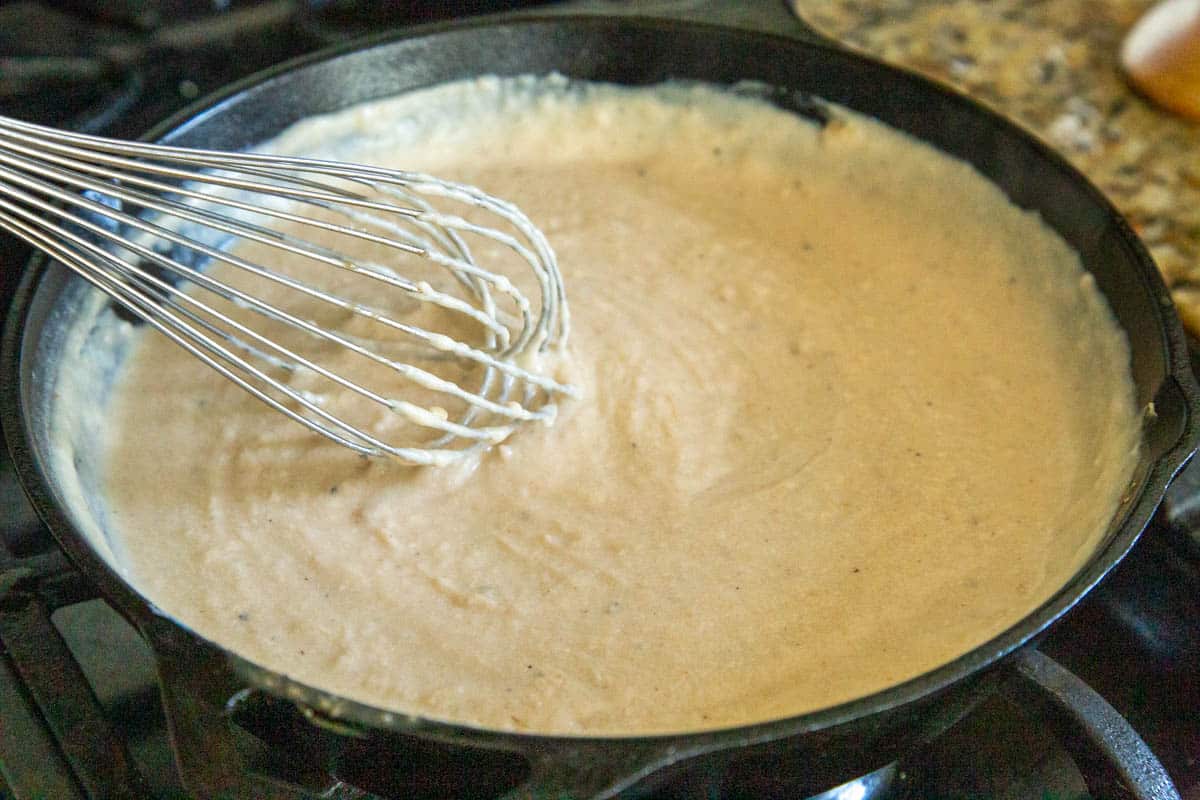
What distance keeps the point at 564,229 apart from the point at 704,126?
24 cm

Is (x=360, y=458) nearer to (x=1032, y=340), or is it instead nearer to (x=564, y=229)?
(x=564, y=229)

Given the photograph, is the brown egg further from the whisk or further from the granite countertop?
the whisk

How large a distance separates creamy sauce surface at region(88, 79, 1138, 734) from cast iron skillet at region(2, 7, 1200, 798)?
0.12ft

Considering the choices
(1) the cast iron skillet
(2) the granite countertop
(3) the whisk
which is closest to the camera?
(1) the cast iron skillet

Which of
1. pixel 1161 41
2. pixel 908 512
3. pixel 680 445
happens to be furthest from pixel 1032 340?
pixel 1161 41

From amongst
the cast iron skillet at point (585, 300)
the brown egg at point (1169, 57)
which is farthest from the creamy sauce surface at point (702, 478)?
the brown egg at point (1169, 57)

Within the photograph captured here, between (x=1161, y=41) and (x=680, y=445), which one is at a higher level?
(x=1161, y=41)

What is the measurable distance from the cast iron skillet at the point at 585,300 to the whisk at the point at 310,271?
4.7 inches

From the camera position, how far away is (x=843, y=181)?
128 cm

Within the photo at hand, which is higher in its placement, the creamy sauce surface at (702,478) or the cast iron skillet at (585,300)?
the cast iron skillet at (585,300)

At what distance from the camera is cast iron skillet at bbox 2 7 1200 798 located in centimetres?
61

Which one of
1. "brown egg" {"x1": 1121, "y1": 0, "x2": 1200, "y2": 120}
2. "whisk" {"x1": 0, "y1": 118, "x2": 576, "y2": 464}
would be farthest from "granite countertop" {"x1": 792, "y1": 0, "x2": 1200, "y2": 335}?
"whisk" {"x1": 0, "y1": 118, "x2": 576, "y2": 464}

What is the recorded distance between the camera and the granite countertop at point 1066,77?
3.96 ft

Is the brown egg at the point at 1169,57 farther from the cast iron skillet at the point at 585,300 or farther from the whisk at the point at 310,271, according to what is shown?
the whisk at the point at 310,271
